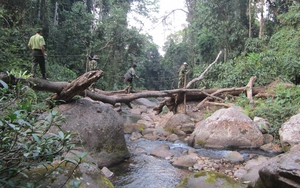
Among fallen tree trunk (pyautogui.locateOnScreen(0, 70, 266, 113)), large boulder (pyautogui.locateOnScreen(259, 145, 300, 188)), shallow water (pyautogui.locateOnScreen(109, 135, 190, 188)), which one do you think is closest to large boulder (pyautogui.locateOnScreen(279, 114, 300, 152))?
shallow water (pyautogui.locateOnScreen(109, 135, 190, 188))

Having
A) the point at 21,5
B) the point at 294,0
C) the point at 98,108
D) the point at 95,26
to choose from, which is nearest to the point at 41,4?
the point at 21,5

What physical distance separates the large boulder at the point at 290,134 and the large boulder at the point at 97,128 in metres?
4.72

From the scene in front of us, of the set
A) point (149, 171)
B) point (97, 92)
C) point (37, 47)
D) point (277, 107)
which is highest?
point (37, 47)

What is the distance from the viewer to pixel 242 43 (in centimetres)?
1844

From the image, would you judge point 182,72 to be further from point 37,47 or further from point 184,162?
point 37,47

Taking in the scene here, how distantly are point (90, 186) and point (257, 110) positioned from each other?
814cm

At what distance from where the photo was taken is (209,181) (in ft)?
13.7

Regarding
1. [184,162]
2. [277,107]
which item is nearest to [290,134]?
[277,107]

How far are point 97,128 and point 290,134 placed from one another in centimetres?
559

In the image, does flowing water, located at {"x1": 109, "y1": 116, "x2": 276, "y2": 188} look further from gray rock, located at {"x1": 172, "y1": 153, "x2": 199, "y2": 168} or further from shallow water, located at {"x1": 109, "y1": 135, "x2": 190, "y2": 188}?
gray rock, located at {"x1": 172, "y1": 153, "x2": 199, "y2": 168}

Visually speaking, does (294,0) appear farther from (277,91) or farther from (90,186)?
(90,186)

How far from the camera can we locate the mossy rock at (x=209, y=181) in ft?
13.4

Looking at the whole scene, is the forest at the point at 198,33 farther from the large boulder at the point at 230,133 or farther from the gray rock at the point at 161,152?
the gray rock at the point at 161,152

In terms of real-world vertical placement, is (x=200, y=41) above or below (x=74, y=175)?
above
